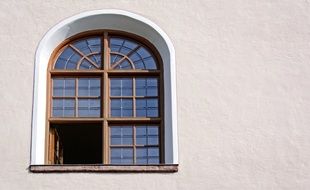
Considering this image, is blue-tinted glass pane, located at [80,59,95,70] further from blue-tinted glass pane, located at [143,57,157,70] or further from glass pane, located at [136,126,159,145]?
glass pane, located at [136,126,159,145]

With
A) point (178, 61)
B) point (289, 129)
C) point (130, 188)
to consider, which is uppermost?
point (178, 61)

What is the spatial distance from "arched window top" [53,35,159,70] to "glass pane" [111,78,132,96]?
0.54 feet

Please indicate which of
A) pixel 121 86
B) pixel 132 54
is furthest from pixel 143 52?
pixel 121 86

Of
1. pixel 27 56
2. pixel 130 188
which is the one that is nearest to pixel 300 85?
pixel 130 188

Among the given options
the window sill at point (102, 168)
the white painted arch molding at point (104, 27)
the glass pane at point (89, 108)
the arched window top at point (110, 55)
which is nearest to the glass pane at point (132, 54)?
the arched window top at point (110, 55)

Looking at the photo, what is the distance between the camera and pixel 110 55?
41.7 ft

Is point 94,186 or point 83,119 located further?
point 83,119

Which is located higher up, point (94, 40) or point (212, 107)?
point (94, 40)

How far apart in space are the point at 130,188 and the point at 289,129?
211cm

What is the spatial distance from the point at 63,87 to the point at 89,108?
46 cm

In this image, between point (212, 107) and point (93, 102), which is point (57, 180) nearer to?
point (93, 102)

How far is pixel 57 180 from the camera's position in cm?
1153

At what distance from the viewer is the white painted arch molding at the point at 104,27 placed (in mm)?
11906

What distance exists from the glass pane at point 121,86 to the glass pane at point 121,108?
0.10 metres
